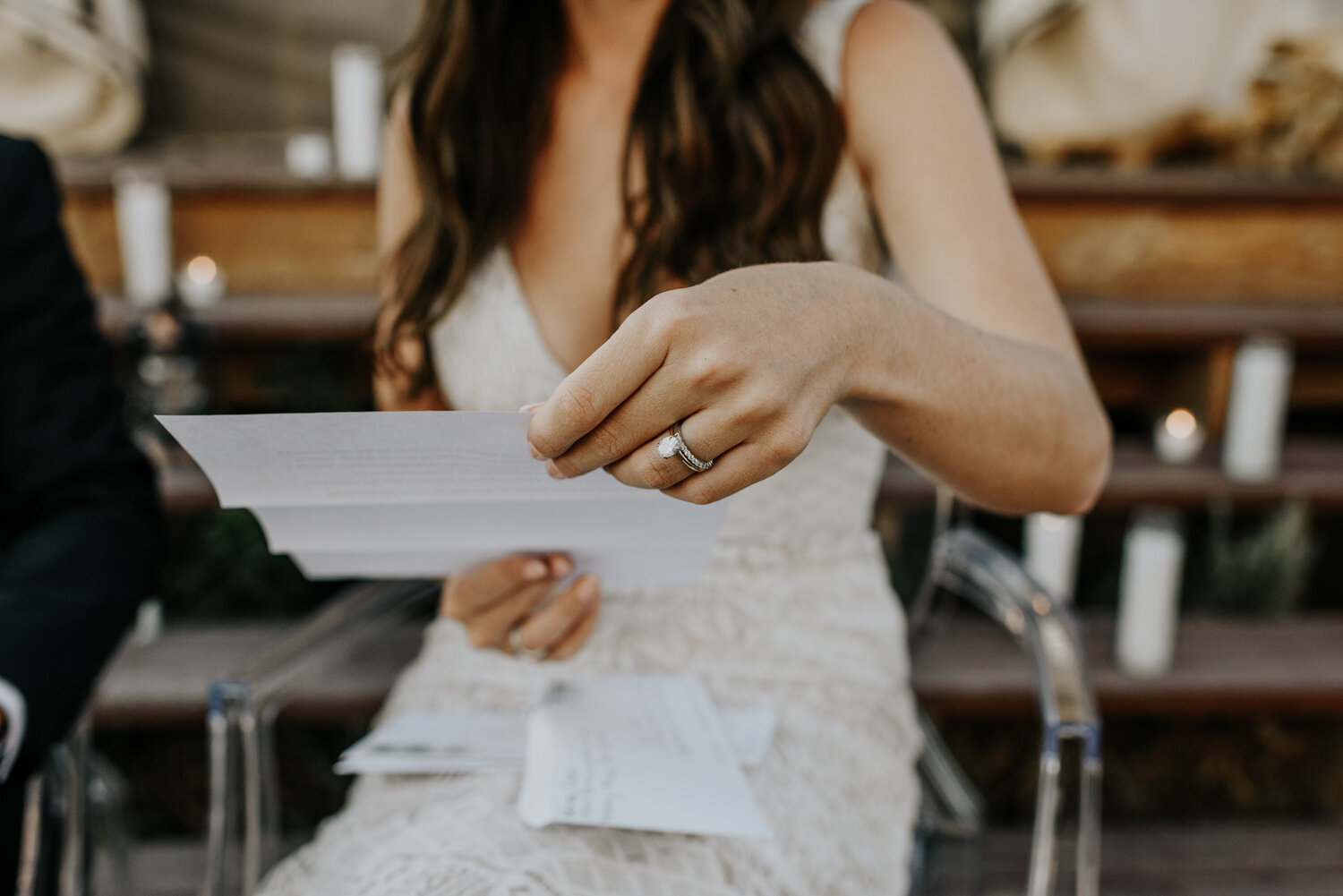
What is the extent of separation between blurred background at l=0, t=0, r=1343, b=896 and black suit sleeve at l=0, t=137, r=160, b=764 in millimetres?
628

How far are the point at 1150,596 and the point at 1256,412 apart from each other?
39cm

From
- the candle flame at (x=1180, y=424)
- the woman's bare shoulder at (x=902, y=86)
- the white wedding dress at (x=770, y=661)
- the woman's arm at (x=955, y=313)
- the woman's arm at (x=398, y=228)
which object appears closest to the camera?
the woman's arm at (x=955, y=313)

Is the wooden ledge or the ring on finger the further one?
the wooden ledge

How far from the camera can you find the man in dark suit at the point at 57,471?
0.91m

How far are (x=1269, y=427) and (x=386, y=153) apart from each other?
1.52 metres

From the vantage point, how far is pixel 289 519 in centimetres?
65


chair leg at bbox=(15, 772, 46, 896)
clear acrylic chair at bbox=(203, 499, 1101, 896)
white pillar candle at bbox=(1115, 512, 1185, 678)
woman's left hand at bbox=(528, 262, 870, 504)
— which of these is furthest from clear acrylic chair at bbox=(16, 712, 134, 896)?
white pillar candle at bbox=(1115, 512, 1185, 678)

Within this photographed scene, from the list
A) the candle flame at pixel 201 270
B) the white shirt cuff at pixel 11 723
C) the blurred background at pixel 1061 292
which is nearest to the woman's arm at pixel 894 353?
the white shirt cuff at pixel 11 723

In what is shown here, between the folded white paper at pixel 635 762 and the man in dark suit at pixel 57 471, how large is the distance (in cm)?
43

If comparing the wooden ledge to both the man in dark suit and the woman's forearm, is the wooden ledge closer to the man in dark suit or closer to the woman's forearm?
the man in dark suit

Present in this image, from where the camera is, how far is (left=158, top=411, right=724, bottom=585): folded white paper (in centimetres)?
53

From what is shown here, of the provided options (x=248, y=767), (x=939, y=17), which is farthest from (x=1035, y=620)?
(x=939, y=17)

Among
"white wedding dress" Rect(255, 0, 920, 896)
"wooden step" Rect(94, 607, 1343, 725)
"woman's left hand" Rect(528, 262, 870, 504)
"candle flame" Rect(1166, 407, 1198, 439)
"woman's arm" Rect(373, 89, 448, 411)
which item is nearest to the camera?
"woman's left hand" Rect(528, 262, 870, 504)

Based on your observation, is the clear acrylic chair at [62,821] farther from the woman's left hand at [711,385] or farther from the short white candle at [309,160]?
the short white candle at [309,160]
